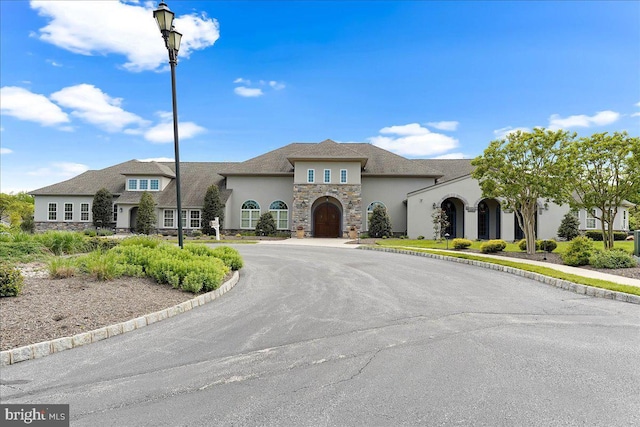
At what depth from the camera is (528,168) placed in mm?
17797

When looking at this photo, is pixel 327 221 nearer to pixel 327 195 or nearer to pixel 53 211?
pixel 327 195

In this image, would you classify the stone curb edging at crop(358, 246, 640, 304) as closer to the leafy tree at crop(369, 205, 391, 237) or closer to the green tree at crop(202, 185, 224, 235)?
the leafy tree at crop(369, 205, 391, 237)

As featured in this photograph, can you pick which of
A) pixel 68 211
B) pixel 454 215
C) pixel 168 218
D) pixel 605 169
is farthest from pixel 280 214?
pixel 605 169

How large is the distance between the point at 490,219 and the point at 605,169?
14586 millimetres

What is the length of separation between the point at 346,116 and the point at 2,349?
2694cm

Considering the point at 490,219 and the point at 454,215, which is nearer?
the point at 490,219

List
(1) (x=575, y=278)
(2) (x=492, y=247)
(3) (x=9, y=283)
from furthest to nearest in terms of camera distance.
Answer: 1. (2) (x=492, y=247)
2. (1) (x=575, y=278)
3. (3) (x=9, y=283)

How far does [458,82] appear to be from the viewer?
2102cm

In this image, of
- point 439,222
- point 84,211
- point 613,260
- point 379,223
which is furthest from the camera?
point 84,211

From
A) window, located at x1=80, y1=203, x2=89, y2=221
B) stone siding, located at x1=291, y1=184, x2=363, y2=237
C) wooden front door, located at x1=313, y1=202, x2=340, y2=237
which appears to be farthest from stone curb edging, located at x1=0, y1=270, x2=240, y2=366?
window, located at x1=80, y1=203, x2=89, y2=221

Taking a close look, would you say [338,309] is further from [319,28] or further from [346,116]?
[346,116]

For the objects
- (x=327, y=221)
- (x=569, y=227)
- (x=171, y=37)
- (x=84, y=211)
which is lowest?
(x=569, y=227)

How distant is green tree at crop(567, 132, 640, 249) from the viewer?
15.3 metres

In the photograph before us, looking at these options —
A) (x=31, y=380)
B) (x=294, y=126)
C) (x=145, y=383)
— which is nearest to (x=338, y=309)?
(x=145, y=383)
